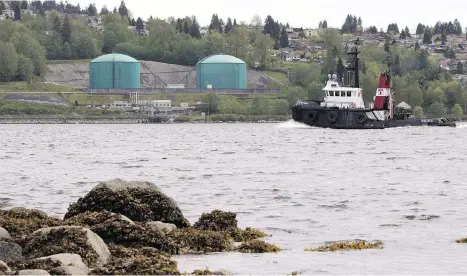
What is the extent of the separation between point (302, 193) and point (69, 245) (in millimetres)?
19545

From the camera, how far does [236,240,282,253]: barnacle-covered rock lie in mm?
23812

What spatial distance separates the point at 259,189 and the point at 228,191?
139 cm

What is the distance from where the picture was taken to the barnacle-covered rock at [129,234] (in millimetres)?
22609

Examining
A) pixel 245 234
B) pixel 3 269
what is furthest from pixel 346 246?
pixel 3 269

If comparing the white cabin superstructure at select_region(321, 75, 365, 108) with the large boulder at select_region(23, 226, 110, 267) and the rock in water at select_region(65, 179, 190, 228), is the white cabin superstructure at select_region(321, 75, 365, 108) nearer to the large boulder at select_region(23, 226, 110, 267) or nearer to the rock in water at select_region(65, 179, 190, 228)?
the rock in water at select_region(65, 179, 190, 228)

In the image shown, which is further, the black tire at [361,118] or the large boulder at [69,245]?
the black tire at [361,118]

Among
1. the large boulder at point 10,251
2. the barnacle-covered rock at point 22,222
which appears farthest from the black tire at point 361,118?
the large boulder at point 10,251

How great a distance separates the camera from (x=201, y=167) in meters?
55.7

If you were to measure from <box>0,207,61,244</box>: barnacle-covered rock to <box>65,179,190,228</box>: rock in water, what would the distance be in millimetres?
848

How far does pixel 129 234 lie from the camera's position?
2273 cm

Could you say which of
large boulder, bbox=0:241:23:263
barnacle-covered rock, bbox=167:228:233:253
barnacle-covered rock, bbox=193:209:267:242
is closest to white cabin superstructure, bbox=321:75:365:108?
barnacle-covered rock, bbox=193:209:267:242

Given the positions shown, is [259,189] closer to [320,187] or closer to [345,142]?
[320,187]

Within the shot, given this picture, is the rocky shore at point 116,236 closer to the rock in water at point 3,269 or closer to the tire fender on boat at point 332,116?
the rock in water at point 3,269

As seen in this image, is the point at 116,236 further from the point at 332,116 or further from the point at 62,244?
the point at 332,116
